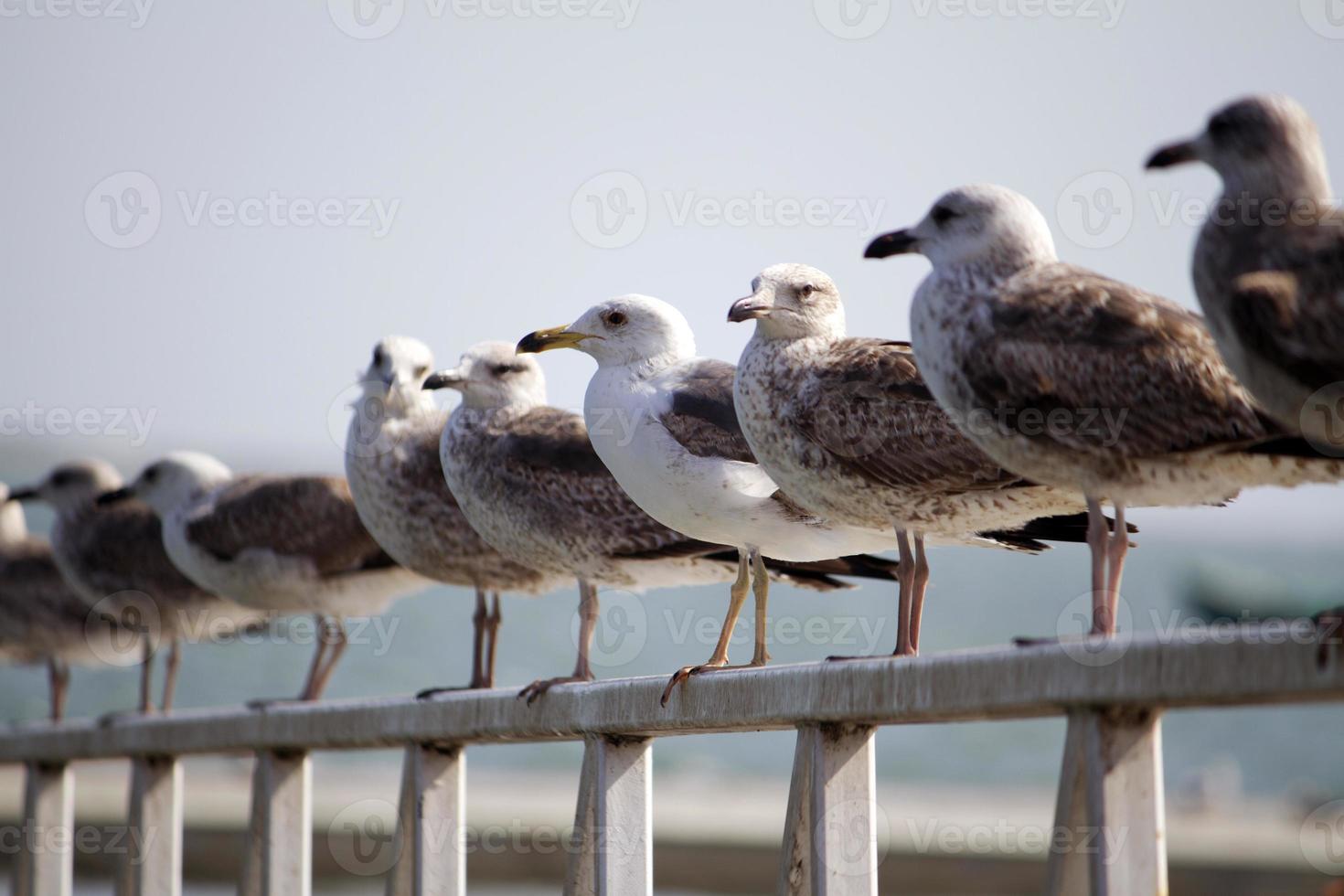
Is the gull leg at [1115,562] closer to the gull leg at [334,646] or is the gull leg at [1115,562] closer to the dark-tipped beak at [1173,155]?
the dark-tipped beak at [1173,155]

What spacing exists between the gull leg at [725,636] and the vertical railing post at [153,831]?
331 cm

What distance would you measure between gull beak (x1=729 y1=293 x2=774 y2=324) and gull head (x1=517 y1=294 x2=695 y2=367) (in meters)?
0.97

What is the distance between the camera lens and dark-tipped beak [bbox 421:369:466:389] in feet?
25.8

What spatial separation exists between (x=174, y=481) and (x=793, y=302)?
602 cm

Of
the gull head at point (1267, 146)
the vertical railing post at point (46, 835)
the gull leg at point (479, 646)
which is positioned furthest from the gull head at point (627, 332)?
the vertical railing post at point (46, 835)

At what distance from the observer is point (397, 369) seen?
29.2 ft

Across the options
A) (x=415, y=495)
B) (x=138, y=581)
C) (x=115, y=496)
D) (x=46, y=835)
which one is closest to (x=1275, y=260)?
(x=415, y=495)

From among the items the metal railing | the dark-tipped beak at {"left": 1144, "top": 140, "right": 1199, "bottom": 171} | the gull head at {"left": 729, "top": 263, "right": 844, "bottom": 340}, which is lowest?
the metal railing

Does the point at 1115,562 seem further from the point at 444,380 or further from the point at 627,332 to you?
the point at 444,380

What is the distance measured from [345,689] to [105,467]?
66449 mm

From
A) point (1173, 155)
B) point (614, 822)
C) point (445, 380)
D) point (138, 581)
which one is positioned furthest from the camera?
point (138, 581)

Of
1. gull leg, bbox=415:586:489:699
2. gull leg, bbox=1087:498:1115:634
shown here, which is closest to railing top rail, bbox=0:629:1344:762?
gull leg, bbox=1087:498:1115:634

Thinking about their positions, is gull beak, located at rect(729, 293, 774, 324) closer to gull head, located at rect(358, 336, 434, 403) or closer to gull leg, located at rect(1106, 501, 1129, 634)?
gull leg, located at rect(1106, 501, 1129, 634)

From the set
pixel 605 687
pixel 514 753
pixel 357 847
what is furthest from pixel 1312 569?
pixel 605 687
